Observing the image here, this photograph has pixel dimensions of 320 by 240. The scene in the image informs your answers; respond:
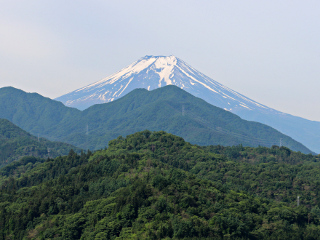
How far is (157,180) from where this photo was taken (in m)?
73.1

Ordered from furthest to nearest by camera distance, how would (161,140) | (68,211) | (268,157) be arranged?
(268,157) → (161,140) → (68,211)

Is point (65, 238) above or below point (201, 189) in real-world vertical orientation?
below

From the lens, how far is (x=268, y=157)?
148625mm

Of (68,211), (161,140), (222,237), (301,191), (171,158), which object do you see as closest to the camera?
(222,237)

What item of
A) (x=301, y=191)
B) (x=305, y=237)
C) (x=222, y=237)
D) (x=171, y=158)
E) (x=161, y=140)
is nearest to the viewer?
(x=222, y=237)

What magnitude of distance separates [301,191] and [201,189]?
39.7 meters

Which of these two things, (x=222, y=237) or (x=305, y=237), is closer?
(x=222, y=237)

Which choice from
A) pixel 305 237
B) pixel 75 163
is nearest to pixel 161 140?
pixel 75 163

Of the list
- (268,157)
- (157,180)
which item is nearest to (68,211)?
(157,180)

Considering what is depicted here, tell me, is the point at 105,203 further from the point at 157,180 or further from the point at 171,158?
the point at 171,158

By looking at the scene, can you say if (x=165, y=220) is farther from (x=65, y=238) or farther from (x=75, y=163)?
Result: (x=75, y=163)

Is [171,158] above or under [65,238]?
above

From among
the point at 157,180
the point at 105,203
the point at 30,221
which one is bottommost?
the point at 30,221

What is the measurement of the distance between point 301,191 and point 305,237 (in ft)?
128
